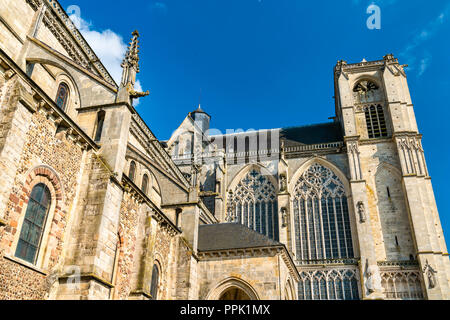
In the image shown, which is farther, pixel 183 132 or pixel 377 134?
pixel 183 132

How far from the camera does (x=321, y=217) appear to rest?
81.5ft

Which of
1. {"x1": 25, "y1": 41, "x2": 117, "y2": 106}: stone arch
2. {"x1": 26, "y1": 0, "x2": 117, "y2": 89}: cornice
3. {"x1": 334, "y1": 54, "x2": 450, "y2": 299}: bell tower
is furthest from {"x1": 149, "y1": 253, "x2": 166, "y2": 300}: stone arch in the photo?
{"x1": 334, "y1": 54, "x2": 450, "y2": 299}: bell tower

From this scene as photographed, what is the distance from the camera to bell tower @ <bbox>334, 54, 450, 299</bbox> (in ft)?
70.7

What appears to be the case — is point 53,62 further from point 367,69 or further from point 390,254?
point 367,69

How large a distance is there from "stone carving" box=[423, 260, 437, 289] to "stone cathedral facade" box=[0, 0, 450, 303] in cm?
7

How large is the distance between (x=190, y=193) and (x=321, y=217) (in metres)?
12.0

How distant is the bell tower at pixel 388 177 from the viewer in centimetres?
2156

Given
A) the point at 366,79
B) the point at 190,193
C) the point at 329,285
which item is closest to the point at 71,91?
the point at 190,193

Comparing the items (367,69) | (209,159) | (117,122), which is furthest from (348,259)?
(117,122)

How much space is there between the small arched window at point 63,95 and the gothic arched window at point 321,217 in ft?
56.0
